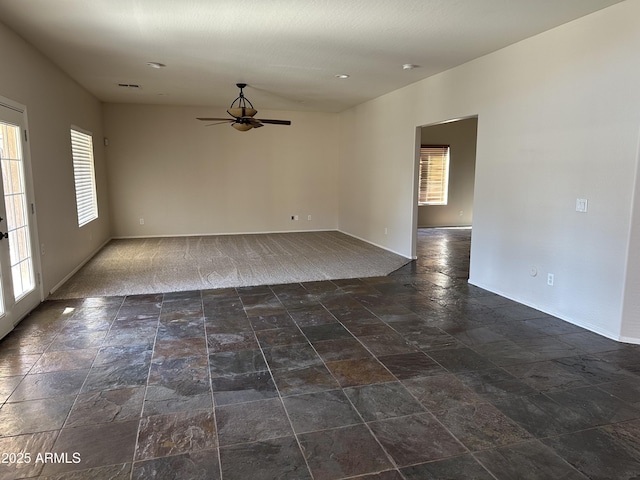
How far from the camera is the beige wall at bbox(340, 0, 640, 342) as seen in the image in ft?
10.9

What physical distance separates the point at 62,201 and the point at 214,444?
4377 mm

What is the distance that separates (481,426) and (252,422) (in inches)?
49.2

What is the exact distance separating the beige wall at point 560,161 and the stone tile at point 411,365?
170cm

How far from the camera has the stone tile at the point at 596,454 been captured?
6.23 ft

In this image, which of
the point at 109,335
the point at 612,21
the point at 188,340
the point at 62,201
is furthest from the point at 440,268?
the point at 62,201

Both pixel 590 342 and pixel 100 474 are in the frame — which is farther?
pixel 590 342

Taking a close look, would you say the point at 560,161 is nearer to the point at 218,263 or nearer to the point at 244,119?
the point at 244,119

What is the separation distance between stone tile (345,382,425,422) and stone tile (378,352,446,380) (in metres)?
0.17

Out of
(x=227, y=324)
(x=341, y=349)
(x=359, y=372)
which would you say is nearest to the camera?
(x=359, y=372)

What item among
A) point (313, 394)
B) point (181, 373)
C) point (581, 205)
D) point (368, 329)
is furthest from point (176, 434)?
point (581, 205)

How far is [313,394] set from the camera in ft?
8.45

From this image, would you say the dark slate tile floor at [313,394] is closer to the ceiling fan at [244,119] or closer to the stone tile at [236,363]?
the stone tile at [236,363]

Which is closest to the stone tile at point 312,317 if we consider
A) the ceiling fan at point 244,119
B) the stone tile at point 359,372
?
the stone tile at point 359,372

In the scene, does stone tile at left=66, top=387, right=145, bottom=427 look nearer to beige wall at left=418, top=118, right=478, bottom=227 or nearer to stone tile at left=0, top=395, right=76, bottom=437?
stone tile at left=0, top=395, right=76, bottom=437
